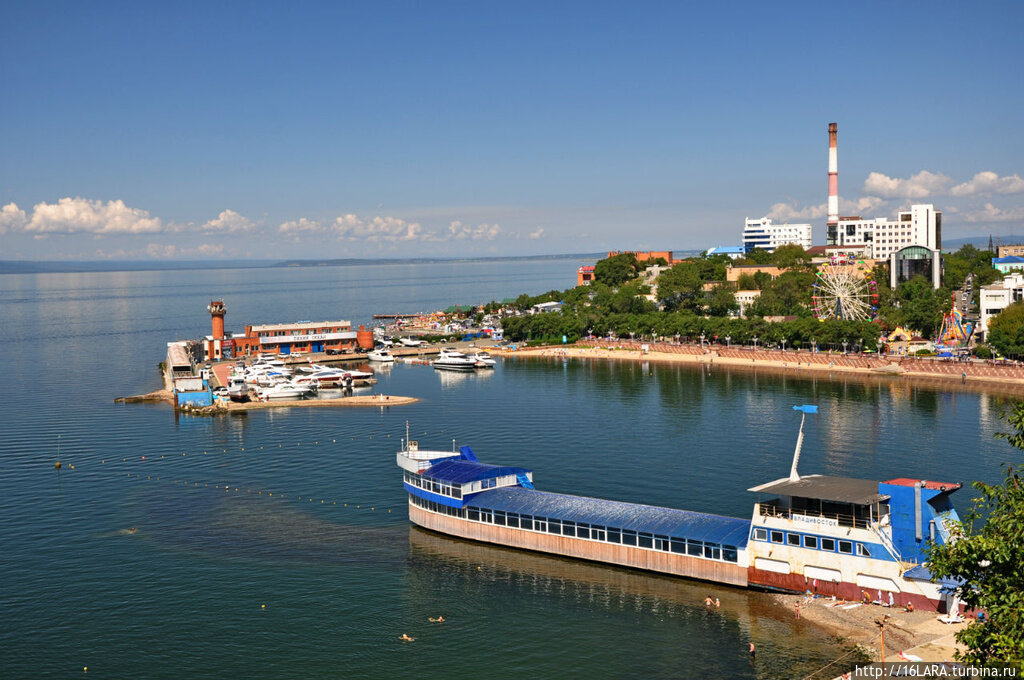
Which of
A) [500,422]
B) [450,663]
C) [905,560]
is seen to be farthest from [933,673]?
[500,422]

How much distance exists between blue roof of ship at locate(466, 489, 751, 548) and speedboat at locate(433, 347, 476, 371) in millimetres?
79440

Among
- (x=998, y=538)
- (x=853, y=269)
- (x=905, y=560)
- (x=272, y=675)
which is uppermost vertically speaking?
(x=853, y=269)

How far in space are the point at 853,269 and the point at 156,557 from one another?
138 m

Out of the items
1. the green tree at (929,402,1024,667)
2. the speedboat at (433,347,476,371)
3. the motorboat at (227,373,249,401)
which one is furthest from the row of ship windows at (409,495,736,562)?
the speedboat at (433,347,476,371)

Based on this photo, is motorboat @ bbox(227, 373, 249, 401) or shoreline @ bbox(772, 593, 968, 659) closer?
shoreline @ bbox(772, 593, 968, 659)

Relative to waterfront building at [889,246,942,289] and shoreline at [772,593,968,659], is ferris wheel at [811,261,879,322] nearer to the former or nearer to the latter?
waterfront building at [889,246,942,289]

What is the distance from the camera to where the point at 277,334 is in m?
150

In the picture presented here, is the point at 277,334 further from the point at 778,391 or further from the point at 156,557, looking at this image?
the point at 156,557

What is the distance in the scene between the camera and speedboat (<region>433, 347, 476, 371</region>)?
13200 cm

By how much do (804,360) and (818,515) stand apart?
291ft

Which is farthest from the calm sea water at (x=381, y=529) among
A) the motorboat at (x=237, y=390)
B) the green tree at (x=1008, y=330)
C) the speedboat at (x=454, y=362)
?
the speedboat at (x=454, y=362)

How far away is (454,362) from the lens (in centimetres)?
13250

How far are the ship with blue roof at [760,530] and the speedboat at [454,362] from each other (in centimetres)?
7849

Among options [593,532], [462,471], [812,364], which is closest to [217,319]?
[812,364]
